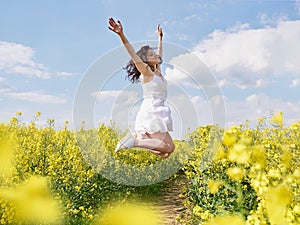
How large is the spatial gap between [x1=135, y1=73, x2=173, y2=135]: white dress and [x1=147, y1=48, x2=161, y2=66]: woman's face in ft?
1.03

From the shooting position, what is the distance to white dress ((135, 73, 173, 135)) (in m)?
3.98

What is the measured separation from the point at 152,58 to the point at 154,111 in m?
0.69

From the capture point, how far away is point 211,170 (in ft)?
17.5

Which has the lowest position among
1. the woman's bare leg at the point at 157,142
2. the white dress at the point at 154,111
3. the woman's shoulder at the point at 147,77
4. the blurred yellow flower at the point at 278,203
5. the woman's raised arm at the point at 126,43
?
the blurred yellow flower at the point at 278,203

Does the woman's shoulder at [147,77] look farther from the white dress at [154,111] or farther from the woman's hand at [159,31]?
the woman's hand at [159,31]

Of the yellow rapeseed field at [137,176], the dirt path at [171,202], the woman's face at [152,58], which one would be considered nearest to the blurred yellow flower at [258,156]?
the yellow rapeseed field at [137,176]

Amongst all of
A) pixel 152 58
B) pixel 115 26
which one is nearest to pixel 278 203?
pixel 115 26

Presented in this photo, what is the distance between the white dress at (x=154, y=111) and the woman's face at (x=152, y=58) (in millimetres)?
314

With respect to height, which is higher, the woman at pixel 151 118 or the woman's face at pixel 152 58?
the woman's face at pixel 152 58

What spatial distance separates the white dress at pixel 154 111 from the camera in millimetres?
3982

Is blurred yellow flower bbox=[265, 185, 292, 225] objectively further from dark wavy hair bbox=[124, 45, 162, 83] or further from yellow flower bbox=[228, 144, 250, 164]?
dark wavy hair bbox=[124, 45, 162, 83]

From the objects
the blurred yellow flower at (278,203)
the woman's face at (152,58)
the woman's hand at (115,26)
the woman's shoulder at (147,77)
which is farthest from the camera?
the woman's face at (152,58)

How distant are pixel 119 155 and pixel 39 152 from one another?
2649mm

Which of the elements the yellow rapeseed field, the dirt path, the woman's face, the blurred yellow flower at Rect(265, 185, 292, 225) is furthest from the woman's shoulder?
the blurred yellow flower at Rect(265, 185, 292, 225)
